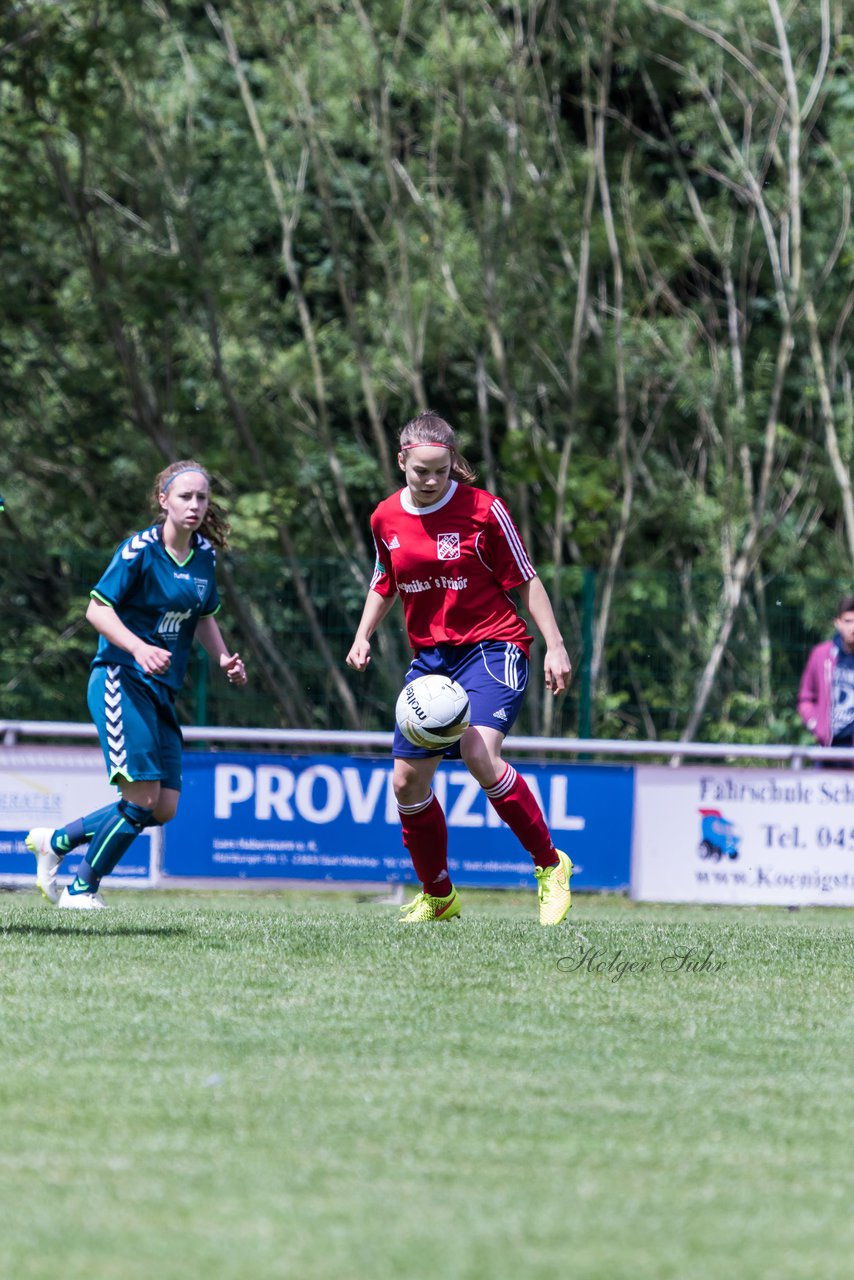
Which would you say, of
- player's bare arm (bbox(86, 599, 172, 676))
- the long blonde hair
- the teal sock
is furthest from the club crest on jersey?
the teal sock

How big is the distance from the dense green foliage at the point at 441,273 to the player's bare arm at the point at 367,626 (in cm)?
792

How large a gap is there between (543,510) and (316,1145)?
13417mm

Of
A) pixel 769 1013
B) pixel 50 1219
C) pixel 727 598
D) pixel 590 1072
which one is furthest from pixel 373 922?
pixel 727 598

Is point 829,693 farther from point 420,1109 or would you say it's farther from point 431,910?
point 420,1109

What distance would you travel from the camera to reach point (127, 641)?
6.93 meters

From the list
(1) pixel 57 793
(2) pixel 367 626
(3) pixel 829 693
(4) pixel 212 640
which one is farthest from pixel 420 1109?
(3) pixel 829 693

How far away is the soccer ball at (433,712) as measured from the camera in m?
6.89

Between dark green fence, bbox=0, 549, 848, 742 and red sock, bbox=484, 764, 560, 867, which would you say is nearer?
red sock, bbox=484, 764, 560, 867

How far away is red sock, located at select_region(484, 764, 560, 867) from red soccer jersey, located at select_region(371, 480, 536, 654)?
1.93ft

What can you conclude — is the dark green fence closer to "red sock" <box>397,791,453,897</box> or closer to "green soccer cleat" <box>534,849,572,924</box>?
"red sock" <box>397,791,453,897</box>

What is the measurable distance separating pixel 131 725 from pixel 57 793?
13.8 feet

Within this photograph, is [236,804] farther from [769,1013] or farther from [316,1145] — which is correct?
[316,1145]

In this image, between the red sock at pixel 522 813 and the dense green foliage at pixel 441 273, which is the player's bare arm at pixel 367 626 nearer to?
the red sock at pixel 522 813

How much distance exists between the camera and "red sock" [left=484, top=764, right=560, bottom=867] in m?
7.17
